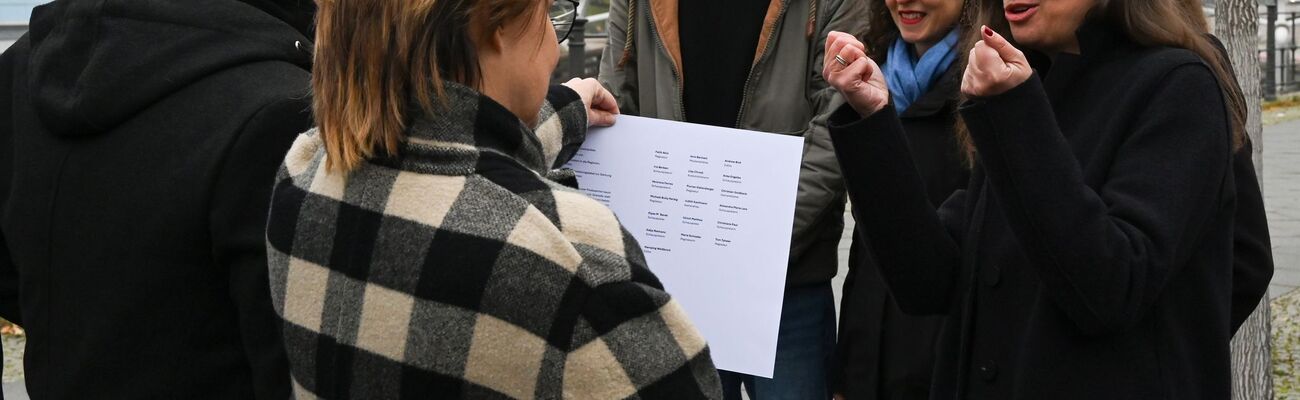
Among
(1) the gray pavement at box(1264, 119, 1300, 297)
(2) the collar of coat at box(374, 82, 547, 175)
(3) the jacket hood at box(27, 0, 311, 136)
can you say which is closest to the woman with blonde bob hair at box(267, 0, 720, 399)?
(2) the collar of coat at box(374, 82, 547, 175)

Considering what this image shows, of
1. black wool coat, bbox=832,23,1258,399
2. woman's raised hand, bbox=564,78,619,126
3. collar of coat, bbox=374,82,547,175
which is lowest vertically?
black wool coat, bbox=832,23,1258,399

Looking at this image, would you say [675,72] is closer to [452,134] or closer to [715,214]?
[715,214]

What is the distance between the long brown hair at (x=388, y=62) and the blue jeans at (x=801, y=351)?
6.03 ft

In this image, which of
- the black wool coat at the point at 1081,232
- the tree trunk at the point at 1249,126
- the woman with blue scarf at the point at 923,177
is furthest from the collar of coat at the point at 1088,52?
the tree trunk at the point at 1249,126

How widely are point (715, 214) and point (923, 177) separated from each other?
2.65 feet

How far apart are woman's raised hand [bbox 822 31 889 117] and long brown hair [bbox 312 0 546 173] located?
0.88 metres

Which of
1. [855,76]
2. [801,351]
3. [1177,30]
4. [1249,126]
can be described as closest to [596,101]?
[855,76]

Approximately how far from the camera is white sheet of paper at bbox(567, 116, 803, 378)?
228cm

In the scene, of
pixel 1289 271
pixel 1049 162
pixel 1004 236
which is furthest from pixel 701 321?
pixel 1289 271

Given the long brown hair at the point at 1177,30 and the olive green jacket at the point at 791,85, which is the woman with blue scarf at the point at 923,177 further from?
the long brown hair at the point at 1177,30

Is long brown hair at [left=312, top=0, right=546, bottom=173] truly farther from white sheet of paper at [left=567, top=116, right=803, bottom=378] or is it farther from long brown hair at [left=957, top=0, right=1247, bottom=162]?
long brown hair at [left=957, top=0, right=1247, bottom=162]

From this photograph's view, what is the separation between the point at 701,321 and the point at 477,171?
38.3 inches

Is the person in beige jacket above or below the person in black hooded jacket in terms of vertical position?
below

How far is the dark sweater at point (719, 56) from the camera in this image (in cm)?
328
